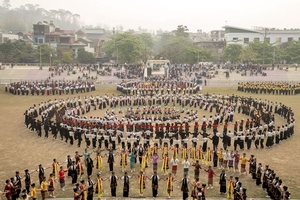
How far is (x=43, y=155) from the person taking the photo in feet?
53.5

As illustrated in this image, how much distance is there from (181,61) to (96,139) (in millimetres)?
43341

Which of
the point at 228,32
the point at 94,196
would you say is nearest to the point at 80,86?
the point at 94,196

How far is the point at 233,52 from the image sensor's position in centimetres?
5528

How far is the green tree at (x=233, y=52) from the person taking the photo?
54812 mm

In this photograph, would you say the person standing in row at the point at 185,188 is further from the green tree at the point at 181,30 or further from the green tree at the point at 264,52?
the green tree at the point at 181,30

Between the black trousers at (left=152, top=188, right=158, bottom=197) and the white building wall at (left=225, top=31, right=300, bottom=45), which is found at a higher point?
the white building wall at (left=225, top=31, right=300, bottom=45)

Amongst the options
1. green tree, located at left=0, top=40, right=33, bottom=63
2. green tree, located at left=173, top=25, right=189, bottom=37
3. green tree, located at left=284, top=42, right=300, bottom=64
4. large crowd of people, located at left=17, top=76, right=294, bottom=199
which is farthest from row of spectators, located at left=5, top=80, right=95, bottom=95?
green tree, located at left=173, top=25, right=189, bottom=37

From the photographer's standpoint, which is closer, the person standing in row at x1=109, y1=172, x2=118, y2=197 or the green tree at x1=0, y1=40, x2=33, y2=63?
the person standing in row at x1=109, y1=172, x2=118, y2=197

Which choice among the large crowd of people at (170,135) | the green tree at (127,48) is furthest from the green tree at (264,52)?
the large crowd of people at (170,135)

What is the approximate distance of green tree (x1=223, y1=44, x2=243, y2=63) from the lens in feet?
180

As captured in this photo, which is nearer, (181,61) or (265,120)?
(265,120)

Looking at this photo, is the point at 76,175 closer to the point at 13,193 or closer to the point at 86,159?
the point at 86,159

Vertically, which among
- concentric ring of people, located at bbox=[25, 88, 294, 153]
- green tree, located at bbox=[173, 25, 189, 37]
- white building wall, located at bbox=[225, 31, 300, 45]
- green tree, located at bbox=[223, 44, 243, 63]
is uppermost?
green tree, located at bbox=[173, 25, 189, 37]

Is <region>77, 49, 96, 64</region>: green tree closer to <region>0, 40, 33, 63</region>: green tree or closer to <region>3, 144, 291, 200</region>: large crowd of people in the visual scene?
<region>0, 40, 33, 63</region>: green tree
